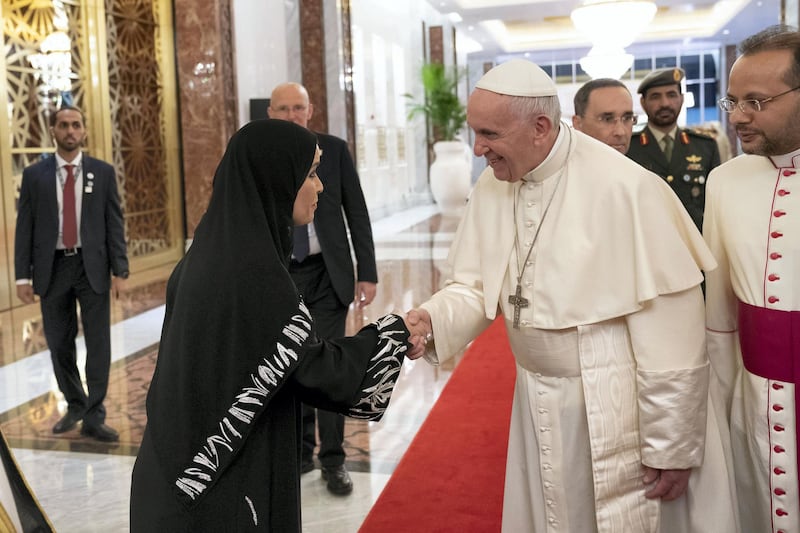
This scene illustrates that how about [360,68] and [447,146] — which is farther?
[447,146]

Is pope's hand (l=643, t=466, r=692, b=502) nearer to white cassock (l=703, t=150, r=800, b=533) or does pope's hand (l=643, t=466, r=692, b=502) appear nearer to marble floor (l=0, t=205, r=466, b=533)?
white cassock (l=703, t=150, r=800, b=533)

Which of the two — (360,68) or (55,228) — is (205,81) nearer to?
(55,228)

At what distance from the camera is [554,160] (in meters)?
2.25

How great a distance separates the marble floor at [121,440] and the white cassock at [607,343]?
1.43 meters

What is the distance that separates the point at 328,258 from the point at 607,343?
1.93 meters

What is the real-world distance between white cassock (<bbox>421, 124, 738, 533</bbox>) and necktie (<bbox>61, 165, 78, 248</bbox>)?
3.20 metres

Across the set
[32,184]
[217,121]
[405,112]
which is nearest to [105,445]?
[32,184]

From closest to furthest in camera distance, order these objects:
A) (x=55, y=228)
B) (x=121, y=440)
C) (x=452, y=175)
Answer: (x=121, y=440) < (x=55, y=228) < (x=452, y=175)

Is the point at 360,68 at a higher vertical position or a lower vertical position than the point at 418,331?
higher

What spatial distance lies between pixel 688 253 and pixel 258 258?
3.57 ft

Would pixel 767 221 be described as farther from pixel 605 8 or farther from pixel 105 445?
pixel 605 8

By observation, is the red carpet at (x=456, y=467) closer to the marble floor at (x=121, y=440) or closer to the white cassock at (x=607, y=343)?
the marble floor at (x=121, y=440)

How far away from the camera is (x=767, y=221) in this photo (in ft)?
7.41

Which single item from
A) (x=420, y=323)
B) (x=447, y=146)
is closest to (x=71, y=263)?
(x=420, y=323)
